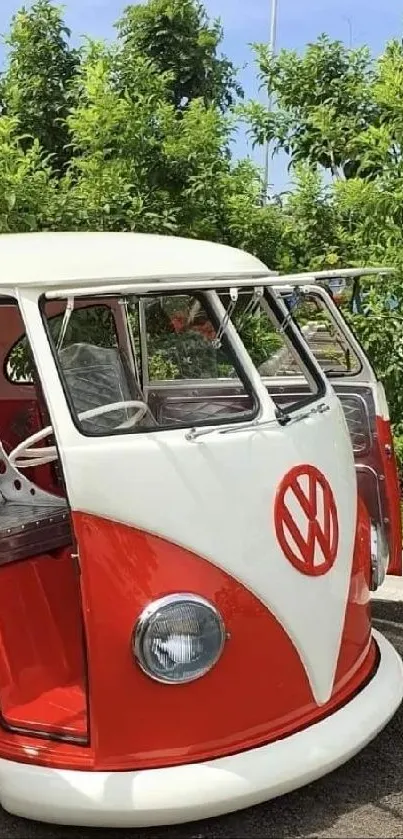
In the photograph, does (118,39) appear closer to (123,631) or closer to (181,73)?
(181,73)

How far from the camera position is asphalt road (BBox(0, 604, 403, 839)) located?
2691mm

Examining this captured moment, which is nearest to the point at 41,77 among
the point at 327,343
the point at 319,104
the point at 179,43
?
the point at 179,43

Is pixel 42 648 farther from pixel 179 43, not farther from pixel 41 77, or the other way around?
pixel 179 43

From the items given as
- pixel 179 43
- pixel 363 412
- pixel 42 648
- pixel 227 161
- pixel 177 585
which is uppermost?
pixel 179 43

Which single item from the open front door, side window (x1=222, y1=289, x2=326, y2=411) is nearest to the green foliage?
the open front door

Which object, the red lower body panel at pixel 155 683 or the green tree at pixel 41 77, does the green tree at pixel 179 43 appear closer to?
the green tree at pixel 41 77

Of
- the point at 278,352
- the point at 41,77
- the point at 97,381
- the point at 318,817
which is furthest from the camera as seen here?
the point at 41,77

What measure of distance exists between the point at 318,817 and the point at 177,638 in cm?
74

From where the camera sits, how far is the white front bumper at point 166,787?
8.36 ft

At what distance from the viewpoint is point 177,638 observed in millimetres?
2631

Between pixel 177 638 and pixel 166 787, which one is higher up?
pixel 177 638

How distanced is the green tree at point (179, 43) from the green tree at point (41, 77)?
0.60 metres

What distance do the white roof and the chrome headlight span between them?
3.34 feet

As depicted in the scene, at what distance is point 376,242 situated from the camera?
5.95 meters
